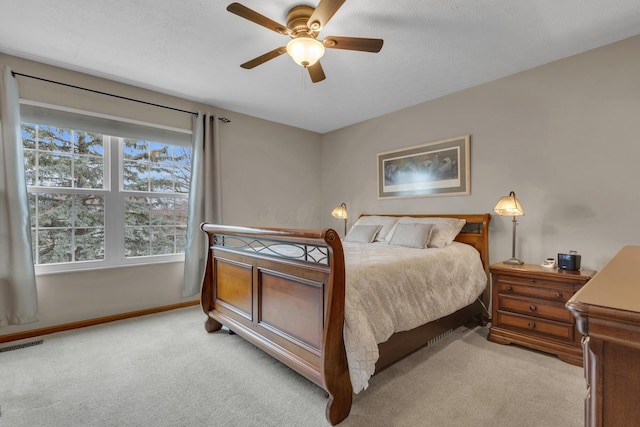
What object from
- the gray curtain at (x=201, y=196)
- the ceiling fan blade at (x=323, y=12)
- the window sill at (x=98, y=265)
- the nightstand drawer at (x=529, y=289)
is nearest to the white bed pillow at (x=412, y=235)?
the nightstand drawer at (x=529, y=289)

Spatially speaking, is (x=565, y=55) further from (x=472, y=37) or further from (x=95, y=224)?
(x=95, y=224)

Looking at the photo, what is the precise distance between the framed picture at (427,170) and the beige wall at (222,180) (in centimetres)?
141

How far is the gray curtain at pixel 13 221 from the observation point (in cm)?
256

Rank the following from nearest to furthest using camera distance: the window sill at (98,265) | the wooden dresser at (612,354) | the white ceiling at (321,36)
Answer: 1. the wooden dresser at (612,354)
2. the white ceiling at (321,36)
3. the window sill at (98,265)

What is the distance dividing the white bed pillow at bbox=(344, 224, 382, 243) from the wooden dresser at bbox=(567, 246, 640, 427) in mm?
2906

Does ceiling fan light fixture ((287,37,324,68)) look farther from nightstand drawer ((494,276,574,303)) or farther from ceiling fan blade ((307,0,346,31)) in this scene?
nightstand drawer ((494,276,574,303))

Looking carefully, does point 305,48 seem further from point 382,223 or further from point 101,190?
point 101,190

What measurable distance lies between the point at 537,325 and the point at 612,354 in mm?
2285

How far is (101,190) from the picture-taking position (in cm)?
316

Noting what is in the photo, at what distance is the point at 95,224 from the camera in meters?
3.13

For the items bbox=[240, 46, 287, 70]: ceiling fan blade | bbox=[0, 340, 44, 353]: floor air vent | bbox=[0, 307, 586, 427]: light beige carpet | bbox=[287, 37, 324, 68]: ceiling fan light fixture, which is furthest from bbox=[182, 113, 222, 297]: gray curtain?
bbox=[287, 37, 324, 68]: ceiling fan light fixture

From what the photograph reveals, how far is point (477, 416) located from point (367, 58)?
2.83 metres

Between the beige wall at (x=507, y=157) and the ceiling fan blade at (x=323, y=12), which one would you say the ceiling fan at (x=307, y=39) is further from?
the beige wall at (x=507, y=157)

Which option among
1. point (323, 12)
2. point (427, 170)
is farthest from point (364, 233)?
point (323, 12)
